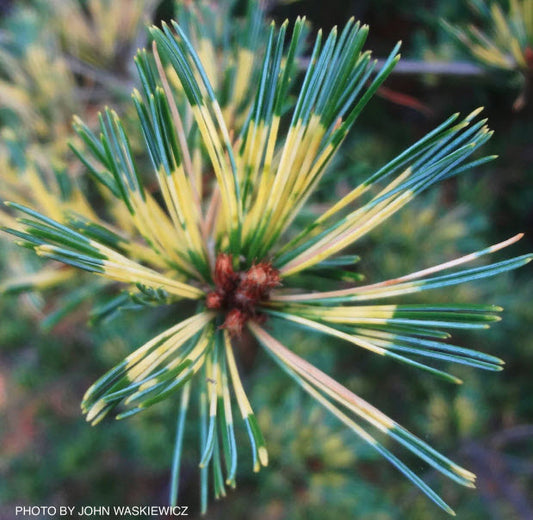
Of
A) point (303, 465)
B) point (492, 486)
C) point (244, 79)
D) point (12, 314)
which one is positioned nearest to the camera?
point (244, 79)

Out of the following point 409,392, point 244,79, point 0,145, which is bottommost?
point 409,392

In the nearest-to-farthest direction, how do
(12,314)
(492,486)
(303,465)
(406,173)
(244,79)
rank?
1. (406,173)
2. (244,79)
3. (303,465)
4. (492,486)
5. (12,314)

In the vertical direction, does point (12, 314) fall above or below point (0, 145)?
below

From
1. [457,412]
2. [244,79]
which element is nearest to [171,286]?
[244,79]

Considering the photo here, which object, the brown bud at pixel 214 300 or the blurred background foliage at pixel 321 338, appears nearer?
the brown bud at pixel 214 300

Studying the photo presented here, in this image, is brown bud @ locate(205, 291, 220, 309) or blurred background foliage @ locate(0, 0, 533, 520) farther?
blurred background foliage @ locate(0, 0, 533, 520)

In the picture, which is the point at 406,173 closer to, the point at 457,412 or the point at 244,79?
the point at 244,79

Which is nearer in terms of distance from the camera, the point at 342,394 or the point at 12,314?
the point at 342,394

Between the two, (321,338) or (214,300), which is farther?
(321,338)
